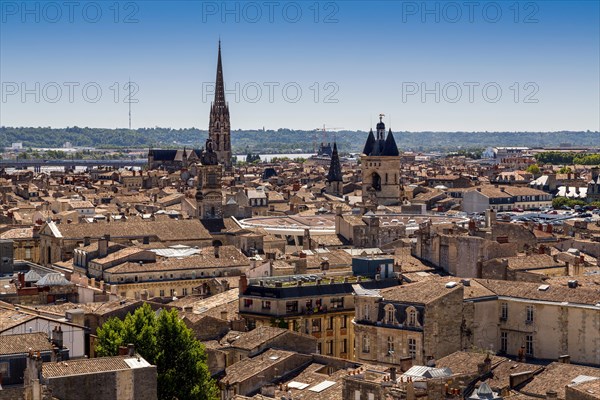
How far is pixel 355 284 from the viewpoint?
190 ft

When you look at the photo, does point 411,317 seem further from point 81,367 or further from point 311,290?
point 81,367

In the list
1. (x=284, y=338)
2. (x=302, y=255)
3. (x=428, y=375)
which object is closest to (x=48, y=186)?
(x=302, y=255)

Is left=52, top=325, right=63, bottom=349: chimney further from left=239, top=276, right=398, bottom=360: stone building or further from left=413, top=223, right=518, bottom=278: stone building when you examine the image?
left=413, top=223, right=518, bottom=278: stone building

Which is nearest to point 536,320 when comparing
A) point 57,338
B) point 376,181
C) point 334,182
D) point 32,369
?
point 57,338

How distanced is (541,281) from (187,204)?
2610 inches

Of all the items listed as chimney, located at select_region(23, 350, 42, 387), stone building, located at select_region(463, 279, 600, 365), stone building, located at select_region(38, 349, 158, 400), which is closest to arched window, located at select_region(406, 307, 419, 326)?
stone building, located at select_region(463, 279, 600, 365)

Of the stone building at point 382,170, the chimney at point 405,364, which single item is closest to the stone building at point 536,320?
the chimney at point 405,364

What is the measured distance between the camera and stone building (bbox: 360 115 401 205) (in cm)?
12762

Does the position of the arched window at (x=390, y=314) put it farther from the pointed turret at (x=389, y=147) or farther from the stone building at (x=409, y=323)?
the pointed turret at (x=389, y=147)

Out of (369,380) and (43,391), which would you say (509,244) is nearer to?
(369,380)

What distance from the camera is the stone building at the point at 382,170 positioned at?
419ft

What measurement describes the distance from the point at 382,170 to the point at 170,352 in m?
83.7

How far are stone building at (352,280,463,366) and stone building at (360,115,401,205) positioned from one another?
7458 cm

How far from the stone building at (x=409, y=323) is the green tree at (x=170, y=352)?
759cm
